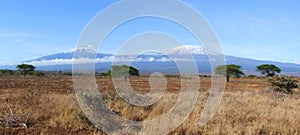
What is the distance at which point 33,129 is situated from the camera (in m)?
7.36

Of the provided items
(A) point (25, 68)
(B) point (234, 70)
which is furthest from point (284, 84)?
(A) point (25, 68)

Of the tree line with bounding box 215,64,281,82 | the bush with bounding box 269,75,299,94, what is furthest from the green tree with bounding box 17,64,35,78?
the bush with bounding box 269,75,299,94

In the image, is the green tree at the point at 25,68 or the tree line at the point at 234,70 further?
the green tree at the point at 25,68

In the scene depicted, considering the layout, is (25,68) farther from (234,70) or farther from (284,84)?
(284,84)

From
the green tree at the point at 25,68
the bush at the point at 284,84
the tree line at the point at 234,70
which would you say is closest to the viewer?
the bush at the point at 284,84

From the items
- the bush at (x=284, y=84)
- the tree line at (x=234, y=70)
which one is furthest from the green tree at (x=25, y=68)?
the bush at (x=284, y=84)

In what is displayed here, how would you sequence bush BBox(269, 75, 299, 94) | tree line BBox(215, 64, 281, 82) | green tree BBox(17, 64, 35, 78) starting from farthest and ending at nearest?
green tree BBox(17, 64, 35, 78)
tree line BBox(215, 64, 281, 82)
bush BBox(269, 75, 299, 94)

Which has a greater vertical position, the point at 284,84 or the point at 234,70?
the point at 234,70

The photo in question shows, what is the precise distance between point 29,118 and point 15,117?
1.96ft

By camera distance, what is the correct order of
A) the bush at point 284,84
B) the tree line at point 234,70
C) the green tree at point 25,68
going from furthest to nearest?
the green tree at point 25,68 < the tree line at point 234,70 < the bush at point 284,84

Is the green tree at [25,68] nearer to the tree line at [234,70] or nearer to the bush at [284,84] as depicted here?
the tree line at [234,70]

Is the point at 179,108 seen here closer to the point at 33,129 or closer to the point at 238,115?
the point at 238,115

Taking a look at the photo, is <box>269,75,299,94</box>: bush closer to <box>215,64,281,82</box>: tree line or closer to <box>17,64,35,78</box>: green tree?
<box>215,64,281,82</box>: tree line

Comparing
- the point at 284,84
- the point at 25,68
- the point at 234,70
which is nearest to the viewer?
the point at 284,84
